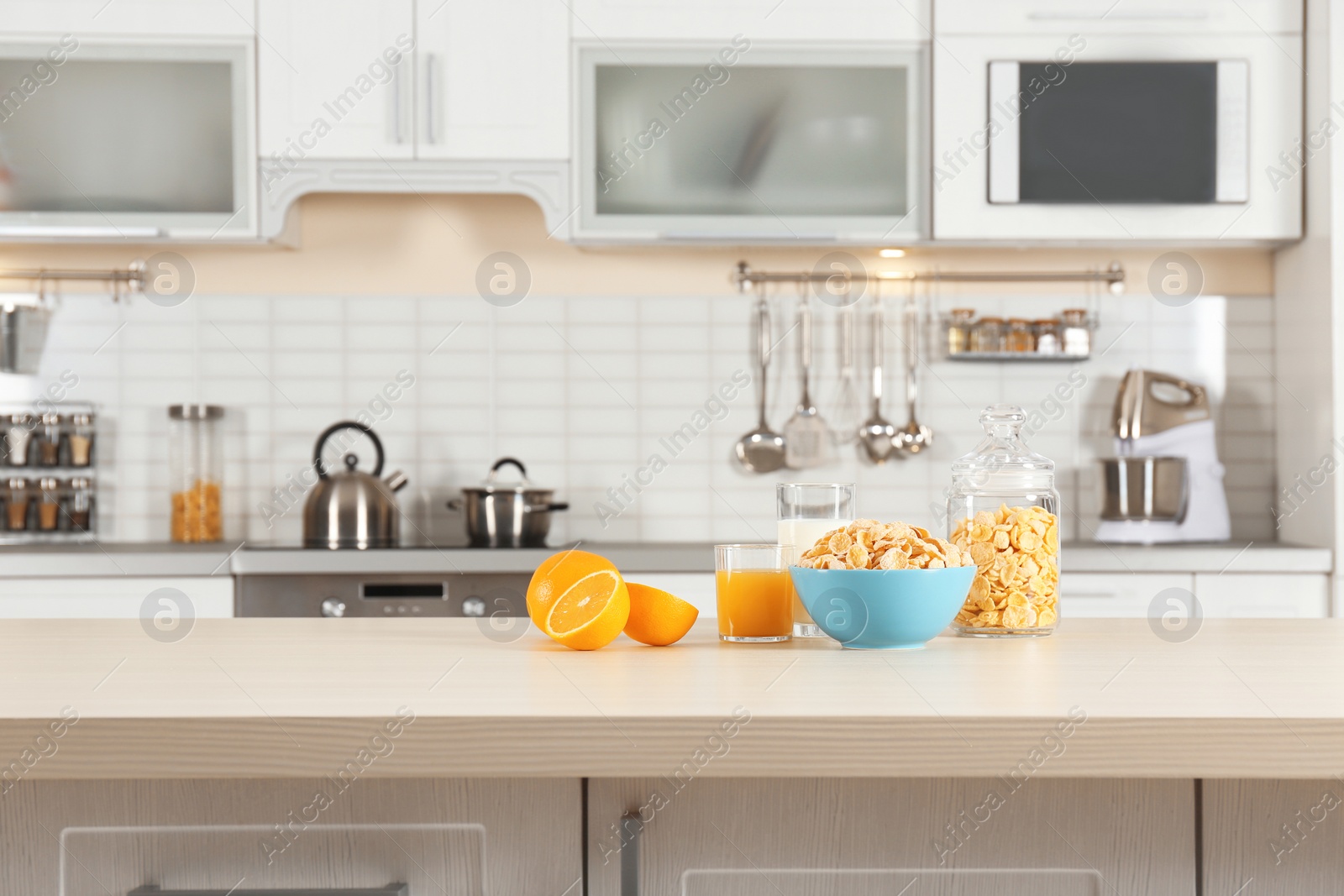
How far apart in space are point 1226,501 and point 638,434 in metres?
1.51

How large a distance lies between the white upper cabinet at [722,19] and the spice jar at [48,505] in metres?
1.72

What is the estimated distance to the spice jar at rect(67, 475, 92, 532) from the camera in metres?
2.92

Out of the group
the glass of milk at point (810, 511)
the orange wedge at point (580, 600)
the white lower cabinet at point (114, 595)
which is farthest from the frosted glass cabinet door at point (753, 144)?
the orange wedge at point (580, 600)

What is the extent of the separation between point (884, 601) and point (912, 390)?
206 centimetres

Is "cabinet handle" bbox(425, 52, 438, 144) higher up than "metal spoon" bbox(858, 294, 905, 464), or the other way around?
"cabinet handle" bbox(425, 52, 438, 144)

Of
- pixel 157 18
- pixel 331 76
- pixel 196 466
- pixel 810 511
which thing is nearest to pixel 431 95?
pixel 331 76

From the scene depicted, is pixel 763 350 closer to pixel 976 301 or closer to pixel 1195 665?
pixel 976 301

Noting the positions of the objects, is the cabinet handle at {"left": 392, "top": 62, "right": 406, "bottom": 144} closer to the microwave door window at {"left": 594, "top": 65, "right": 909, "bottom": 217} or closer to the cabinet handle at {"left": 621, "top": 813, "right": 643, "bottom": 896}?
the microwave door window at {"left": 594, "top": 65, "right": 909, "bottom": 217}

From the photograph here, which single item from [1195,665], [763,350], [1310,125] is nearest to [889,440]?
[763,350]

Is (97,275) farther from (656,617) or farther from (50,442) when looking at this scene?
(656,617)

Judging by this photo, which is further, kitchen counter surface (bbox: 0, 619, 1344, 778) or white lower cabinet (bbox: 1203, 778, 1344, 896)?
white lower cabinet (bbox: 1203, 778, 1344, 896)

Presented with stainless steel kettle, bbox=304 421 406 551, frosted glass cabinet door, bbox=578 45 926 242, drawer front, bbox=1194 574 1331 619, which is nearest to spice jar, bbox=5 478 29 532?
stainless steel kettle, bbox=304 421 406 551

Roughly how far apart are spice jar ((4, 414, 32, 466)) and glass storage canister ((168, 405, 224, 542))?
13.3 inches

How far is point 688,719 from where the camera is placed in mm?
738
